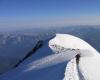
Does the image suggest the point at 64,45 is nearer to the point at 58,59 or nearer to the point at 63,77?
the point at 58,59

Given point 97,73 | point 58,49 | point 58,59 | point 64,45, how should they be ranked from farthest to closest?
point 64,45, point 58,49, point 58,59, point 97,73

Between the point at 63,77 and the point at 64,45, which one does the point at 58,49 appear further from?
the point at 63,77

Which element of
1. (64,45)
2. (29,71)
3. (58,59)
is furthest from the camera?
(64,45)

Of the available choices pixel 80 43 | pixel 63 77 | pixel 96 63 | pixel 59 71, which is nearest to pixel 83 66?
pixel 96 63

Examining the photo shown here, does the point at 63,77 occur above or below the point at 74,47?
above

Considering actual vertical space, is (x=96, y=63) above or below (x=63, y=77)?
below

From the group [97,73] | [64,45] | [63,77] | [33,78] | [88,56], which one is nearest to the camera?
[63,77]

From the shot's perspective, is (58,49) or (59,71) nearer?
(59,71)

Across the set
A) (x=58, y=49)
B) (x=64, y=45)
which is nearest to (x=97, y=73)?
(x=58, y=49)

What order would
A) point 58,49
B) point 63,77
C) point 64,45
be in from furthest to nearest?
point 64,45 < point 58,49 < point 63,77
